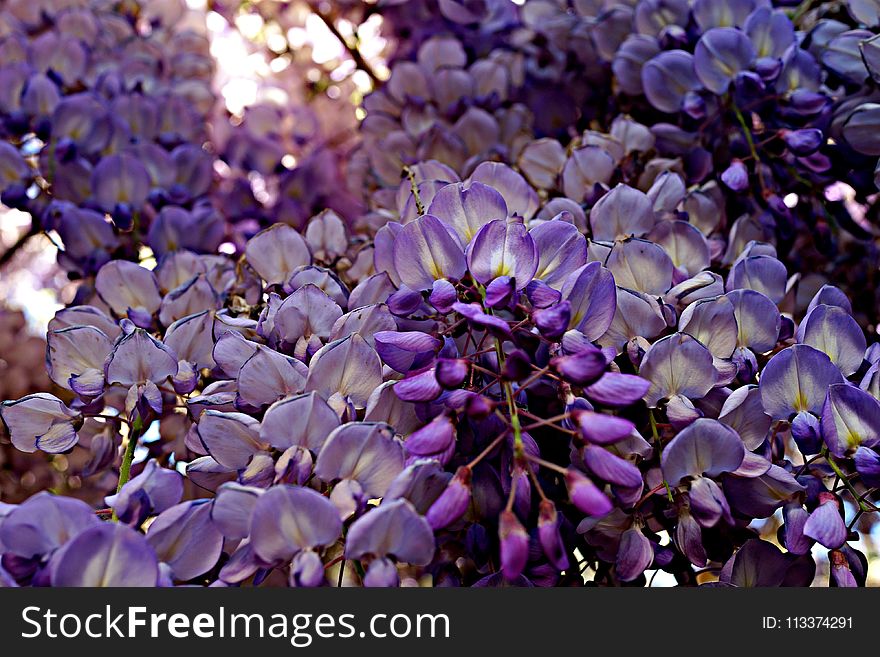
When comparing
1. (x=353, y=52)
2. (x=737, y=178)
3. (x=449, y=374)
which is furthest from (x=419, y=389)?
(x=353, y=52)

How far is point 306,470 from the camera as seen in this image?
18.4 inches

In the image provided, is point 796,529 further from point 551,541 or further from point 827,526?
point 551,541

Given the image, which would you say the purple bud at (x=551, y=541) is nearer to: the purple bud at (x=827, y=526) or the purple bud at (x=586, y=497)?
the purple bud at (x=586, y=497)

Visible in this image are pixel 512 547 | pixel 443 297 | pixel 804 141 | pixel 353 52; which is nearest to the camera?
pixel 512 547

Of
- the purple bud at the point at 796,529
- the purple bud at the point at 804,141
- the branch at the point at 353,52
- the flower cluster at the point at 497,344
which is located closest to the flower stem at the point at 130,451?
the flower cluster at the point at 497,344

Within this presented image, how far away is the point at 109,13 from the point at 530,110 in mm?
571

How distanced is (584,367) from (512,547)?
4.2 inches

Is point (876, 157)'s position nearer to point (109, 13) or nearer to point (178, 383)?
point (178, 383)

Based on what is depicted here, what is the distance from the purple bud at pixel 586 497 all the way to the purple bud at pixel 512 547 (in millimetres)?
34

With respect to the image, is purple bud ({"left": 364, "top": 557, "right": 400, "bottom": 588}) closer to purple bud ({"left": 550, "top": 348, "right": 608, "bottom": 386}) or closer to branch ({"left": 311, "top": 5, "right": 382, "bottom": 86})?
purple bud ({"left": 550, "top": 348, "right": 608, "bottom": 386})

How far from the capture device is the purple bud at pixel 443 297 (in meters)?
0.50

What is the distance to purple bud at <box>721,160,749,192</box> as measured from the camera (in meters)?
0.71

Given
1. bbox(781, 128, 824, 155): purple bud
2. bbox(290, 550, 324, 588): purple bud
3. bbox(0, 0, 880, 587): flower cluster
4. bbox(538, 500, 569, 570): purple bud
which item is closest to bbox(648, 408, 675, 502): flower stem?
bbox(0, 0, 880, 587): flower cluster

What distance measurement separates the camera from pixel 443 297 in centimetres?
50
